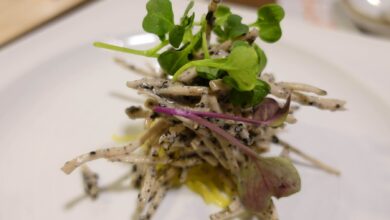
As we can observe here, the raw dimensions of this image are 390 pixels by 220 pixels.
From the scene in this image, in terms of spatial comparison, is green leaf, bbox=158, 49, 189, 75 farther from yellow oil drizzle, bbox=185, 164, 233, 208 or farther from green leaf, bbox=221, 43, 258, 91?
yellow oil drizzle, bbox=185, 164, 233, 208

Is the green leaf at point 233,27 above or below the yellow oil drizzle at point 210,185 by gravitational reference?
above

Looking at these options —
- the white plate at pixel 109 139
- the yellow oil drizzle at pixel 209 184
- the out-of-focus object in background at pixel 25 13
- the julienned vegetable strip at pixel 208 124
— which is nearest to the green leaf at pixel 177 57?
the julienned vegetable strip at pixel 208 124

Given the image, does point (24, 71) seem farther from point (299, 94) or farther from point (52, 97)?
point (299, 94)

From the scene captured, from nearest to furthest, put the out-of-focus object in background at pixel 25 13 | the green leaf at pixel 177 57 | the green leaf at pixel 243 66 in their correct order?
1. the green leaf at pixel 243 66
2. the green leaf at pixel 177 57
3. the out-of-focus object in background at pixel 25 13

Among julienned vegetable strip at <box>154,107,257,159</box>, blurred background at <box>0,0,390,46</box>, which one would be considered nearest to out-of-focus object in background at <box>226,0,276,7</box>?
blurred background at <box>0,0,390,46</box>

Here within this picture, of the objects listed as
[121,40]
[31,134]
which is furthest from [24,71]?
[121,40]

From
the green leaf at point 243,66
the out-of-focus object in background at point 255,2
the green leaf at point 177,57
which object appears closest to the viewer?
the green leaf at point 243,66

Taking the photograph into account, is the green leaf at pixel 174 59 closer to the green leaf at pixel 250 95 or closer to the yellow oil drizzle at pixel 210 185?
the green leaf at pixel 250 95
